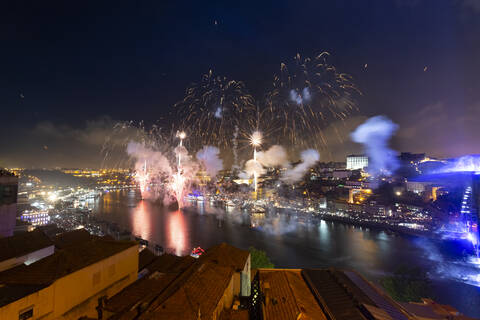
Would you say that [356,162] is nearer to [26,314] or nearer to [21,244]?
[21,244]

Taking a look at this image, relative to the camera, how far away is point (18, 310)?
2580mm

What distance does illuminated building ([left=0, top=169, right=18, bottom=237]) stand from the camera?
648 centimetres

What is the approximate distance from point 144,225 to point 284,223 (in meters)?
11.3

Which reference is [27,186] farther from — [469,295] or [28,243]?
[469,295]

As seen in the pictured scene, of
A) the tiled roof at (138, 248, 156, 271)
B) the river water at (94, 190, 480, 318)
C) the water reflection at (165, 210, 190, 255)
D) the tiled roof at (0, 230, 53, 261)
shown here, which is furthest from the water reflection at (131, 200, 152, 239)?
the tiled roof at (0, 230, 53, 261)

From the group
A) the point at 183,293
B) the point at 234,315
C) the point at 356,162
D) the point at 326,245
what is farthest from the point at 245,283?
the point at 356,162

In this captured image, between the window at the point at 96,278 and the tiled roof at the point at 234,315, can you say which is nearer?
the tiled roof at the point at 234,315

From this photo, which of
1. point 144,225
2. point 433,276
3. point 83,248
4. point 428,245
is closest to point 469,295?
point 433,276

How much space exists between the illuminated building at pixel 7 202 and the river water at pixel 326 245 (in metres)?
6.48

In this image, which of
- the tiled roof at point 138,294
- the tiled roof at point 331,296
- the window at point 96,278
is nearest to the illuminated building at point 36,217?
the window at point 96,278

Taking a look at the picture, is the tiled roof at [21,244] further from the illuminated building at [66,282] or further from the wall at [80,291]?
the wall at [80,291]

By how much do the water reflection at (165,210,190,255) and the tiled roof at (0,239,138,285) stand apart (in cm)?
794

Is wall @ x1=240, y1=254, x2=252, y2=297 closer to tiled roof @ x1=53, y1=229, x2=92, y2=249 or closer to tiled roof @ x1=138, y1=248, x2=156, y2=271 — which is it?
tiled roof @ x1=138, y1=248, x2=156, y2=271

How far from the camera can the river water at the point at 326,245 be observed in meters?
9.08
